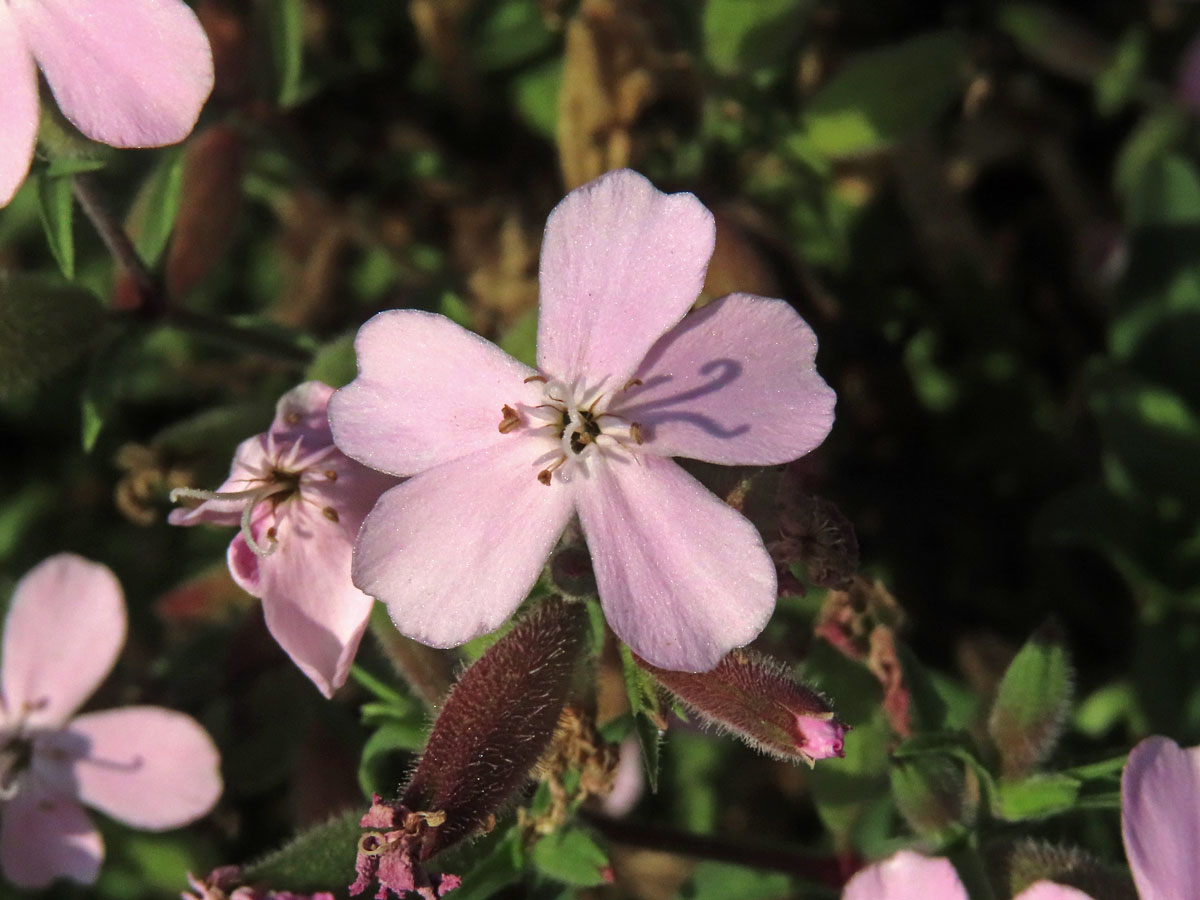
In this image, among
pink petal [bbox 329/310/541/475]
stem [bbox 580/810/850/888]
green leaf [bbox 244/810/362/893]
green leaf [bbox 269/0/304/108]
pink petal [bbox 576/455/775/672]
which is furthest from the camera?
green leaf [bbox 269/0/304/108]

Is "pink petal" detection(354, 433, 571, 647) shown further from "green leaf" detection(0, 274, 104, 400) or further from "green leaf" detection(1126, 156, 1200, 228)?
"green leaf" detection(1126, 156, 1200, 228)

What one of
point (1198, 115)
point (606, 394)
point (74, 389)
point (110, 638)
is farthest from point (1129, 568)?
point (74, 389)

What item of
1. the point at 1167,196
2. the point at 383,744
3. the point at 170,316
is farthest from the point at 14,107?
the point at 1167,196

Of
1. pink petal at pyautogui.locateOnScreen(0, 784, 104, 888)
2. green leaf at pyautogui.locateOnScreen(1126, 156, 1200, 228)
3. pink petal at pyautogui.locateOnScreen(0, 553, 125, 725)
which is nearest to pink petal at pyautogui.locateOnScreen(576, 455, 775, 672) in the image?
pink petal at pyautogui.locateOnScreen(0, 553, 125, 725)

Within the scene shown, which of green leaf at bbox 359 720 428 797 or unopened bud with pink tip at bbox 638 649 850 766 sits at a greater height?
unopened bud with pink tip at bbox 638 649 850 766

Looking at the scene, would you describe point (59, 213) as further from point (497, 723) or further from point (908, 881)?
point (908, 881)

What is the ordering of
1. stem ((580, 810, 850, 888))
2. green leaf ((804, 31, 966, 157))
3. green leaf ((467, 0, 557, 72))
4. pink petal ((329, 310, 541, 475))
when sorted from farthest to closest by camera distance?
green leaf ((467, 0, 557, 72))
green leaf ((804, 31, 966, 157))
stem ((580, 810, 850, 888))
pink petal ((329, 310, 541, 475))

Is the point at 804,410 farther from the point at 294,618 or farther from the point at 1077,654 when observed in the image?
the point at 1077,654
